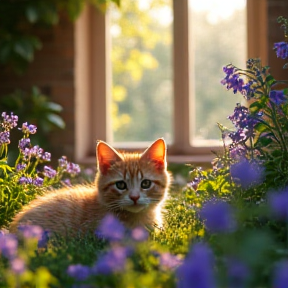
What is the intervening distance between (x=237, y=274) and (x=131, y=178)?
1317 mm

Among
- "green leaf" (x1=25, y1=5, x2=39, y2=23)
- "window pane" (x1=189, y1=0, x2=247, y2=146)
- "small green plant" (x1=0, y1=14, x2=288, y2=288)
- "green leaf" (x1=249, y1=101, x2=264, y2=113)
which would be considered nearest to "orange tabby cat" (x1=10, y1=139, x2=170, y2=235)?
"small green plant" (x1=0, y1=14, x2=288, y2=288)

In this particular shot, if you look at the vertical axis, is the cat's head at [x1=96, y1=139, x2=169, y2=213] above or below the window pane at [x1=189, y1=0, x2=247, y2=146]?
below

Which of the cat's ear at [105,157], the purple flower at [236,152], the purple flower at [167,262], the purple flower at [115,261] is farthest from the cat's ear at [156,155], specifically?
the purple flower at [115,261]

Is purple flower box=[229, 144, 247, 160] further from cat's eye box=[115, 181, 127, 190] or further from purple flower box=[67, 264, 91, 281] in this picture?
purple flower box=[67, 264, 91, 281]

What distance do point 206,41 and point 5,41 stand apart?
1.50 m

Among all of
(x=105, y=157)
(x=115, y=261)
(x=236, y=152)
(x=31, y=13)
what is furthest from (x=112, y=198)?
(x=31, y=13)

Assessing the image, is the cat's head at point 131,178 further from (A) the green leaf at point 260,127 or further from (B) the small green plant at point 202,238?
(A) the green leaf at point 260,127

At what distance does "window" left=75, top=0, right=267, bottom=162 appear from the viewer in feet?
15.4

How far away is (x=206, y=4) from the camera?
15.6 feet

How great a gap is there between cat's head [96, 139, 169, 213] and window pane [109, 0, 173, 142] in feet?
8.05

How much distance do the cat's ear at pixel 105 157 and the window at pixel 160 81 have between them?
2.34 meters

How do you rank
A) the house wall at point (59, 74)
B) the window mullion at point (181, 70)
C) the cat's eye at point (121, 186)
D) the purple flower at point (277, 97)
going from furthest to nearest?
1. the window mullion at point (181, 70)
2. the house wall at point (59, 74)
3. the cat's eye at point (121, 186)
4. the purple flower at point (277, 97)

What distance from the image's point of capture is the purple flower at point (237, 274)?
940 mm

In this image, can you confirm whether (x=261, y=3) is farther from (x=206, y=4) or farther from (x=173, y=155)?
(x=173, y=155)
